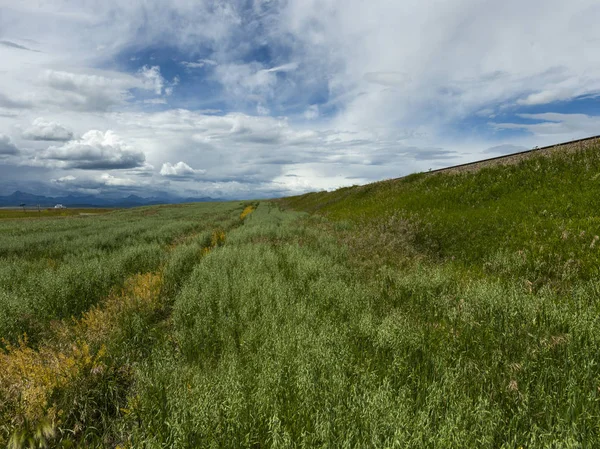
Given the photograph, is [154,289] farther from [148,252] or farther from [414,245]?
[414,245]

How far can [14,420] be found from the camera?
2717 millimetres

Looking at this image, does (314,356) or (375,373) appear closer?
(375,373)

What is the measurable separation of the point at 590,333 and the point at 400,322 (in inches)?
79.6

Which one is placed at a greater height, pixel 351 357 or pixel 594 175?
pixel 594 175

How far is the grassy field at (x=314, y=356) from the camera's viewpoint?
2.34 m

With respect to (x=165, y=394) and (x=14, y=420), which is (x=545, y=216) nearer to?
(x=165, y=394)

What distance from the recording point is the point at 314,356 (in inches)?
127

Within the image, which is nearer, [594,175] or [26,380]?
[26,380]

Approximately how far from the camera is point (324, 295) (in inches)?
210


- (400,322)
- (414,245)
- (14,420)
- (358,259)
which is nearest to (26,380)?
(14,420)

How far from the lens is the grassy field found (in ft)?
7.68

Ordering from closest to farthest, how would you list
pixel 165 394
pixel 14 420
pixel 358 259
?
pixel 14 420 < pixel 165 394 < pixel 358 259

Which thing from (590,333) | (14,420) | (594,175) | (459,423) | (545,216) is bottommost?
(14,420)

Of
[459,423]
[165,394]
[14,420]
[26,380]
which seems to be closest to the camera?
[459,423]
